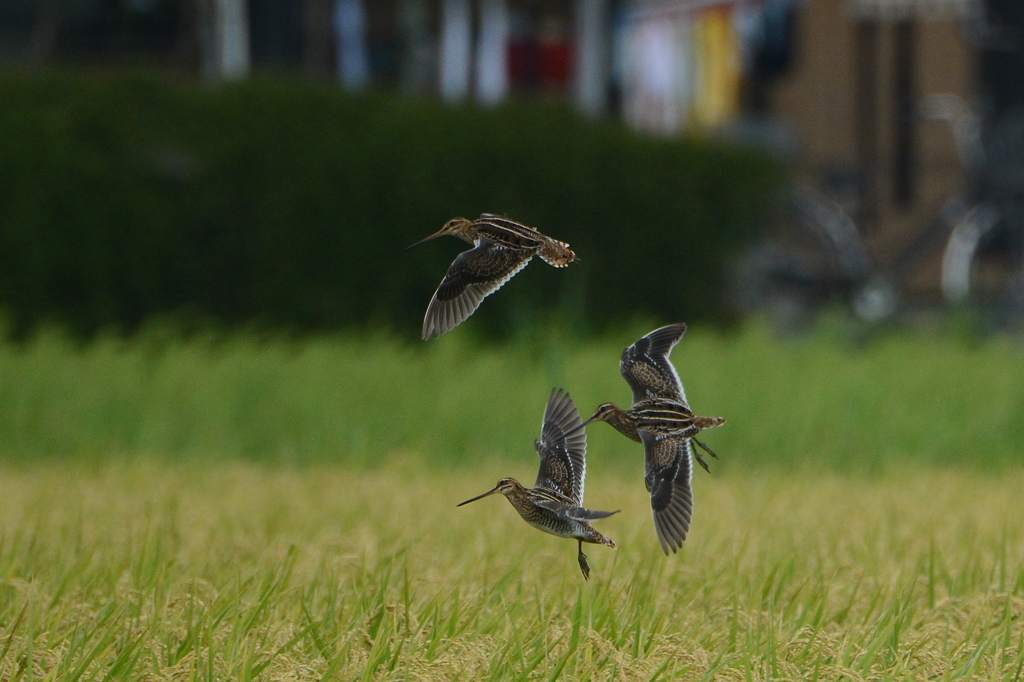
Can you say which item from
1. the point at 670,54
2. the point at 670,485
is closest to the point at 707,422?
the point at 670,485

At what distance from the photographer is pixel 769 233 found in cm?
1112

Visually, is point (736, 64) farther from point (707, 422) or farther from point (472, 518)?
point (707, 422)

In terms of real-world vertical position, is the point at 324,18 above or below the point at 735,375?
above

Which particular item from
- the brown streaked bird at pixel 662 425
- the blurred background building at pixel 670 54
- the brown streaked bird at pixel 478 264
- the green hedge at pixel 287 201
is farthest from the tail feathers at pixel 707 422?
the blurred background building at pixel 670 54

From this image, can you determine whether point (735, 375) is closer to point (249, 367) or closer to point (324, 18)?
point (249, 367)

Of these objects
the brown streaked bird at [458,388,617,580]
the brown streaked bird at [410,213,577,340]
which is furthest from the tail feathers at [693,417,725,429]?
the brown streaked bird at [410,213,577,340]

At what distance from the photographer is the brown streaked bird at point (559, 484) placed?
2.13 metres

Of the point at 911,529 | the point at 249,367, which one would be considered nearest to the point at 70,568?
the point at 911,529

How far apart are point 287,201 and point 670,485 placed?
709 cm

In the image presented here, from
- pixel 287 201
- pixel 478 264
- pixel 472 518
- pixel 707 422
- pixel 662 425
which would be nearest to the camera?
pixel 707 422

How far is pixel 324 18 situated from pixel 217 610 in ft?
42.7

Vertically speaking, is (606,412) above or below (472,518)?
above

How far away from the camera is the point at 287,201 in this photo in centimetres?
905

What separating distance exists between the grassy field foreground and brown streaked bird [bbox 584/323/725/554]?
0.52m
